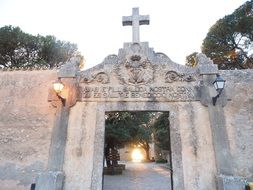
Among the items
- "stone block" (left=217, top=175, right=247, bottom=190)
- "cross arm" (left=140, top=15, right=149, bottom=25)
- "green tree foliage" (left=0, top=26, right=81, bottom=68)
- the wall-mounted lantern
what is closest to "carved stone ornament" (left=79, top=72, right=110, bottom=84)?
"cross arm" (left=140, top=15, right=149, bottom=25)

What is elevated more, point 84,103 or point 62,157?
point 84,103

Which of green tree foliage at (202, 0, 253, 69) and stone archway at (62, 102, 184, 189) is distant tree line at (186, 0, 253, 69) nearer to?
green tree foliage at (202, 0, 253, 69)

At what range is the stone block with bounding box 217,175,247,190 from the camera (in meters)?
5.20

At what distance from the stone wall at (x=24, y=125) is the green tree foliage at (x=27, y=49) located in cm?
978

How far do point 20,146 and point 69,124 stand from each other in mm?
1525

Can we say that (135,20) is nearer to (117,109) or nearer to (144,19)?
(144,19)

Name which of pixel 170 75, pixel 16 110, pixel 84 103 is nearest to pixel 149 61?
pixel 170 75

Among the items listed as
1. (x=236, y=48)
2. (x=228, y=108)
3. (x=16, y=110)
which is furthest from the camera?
(x=236, y=48)

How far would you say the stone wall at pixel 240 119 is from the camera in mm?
5695

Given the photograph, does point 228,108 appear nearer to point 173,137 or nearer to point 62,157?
point 173,137

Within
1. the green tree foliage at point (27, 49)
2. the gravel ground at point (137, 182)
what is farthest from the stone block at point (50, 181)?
the green tree foliage at point (27, 49)

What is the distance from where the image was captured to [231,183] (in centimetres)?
523

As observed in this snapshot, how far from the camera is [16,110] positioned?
659 cm

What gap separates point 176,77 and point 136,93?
51.8 inches
